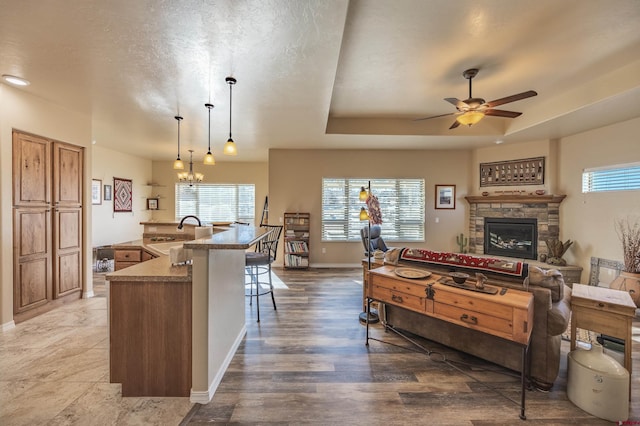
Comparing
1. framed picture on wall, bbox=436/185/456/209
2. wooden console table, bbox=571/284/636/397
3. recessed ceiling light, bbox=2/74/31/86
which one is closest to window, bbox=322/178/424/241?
framed picture on wall, bbox=436/185/456/209

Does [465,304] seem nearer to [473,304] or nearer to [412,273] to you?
[473,304]

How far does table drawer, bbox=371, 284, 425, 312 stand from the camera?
7.49 ft

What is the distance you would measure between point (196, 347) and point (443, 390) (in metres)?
1.85

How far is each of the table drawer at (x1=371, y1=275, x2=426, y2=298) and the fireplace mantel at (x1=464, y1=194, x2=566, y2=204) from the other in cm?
433

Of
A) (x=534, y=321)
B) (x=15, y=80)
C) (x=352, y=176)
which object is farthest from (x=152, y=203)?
(x=534, y=321)

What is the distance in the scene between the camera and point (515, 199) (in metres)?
5.28

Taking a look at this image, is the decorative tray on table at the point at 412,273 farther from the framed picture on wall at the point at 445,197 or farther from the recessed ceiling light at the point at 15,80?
the recessed ceiling light at the point at 15,80

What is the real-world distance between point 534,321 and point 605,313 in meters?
0.46

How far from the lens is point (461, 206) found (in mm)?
6109

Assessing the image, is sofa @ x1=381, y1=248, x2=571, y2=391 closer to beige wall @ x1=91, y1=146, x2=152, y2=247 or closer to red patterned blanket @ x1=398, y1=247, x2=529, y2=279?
red patterned blanket @ x1=398, y1=247, x2=529, y2=279

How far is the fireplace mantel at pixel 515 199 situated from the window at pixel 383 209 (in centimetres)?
111

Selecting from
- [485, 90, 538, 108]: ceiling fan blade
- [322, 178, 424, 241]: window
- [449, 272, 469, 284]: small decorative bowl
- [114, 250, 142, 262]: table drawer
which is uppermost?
[485, 90, 538, 108]: ceiling fan blade

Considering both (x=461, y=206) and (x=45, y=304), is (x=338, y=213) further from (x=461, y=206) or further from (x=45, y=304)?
(x=45, y=304)

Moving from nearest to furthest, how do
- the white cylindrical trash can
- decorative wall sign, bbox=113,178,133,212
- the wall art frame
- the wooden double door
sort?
the white cylindrical trash can < the wooden double door < decorative wall sign, bbox=113,178,133,212 < the wall art frame
